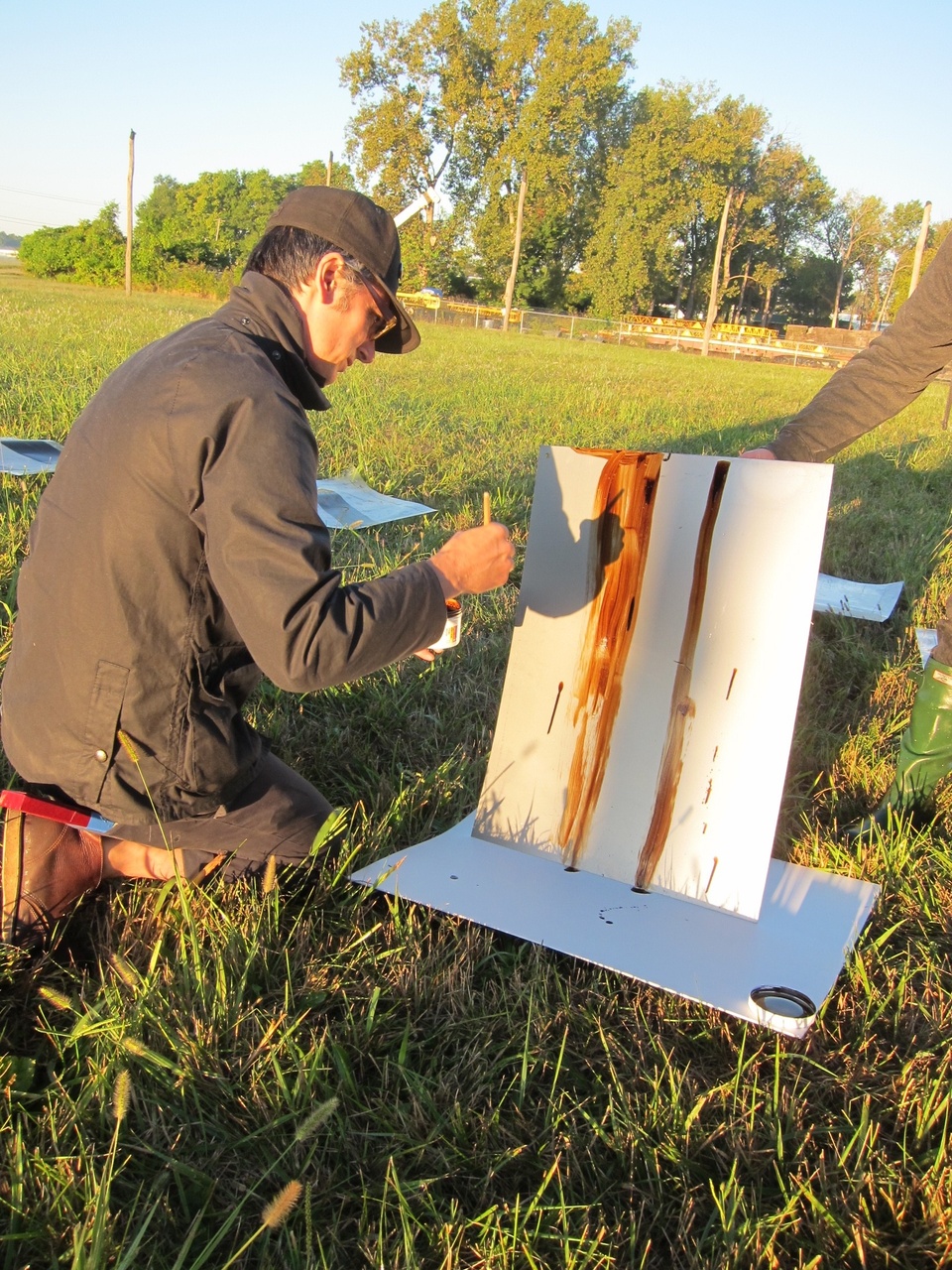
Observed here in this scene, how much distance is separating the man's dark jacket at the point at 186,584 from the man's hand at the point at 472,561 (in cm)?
4

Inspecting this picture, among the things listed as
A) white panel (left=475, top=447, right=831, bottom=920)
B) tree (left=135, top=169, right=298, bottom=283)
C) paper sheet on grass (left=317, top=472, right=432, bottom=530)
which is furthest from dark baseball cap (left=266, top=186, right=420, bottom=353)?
tree (left=135, top=169, right=298, bottom=283)

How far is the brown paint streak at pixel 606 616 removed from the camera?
8.09 ft

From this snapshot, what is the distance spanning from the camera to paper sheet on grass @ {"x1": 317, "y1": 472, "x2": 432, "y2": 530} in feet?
15.7

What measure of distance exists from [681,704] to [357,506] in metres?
3.05

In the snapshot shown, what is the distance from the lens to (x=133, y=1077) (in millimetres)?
1643

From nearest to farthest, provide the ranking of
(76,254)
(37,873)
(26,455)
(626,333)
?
(37,873) → (26,455) → (626,333) → (76,254)

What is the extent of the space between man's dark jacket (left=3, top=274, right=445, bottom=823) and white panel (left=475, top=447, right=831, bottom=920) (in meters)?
0.74

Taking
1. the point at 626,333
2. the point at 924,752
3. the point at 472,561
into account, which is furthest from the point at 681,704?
the point at 626,333

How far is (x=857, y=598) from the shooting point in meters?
4.46

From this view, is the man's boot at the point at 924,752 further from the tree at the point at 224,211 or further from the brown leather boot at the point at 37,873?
the tree at the point at 224,211

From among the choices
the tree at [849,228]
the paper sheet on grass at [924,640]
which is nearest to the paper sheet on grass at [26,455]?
the paper sheet on grass at [924,640]

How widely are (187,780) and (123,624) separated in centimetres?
36

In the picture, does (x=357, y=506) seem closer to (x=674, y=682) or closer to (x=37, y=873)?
(x=674, y=682)

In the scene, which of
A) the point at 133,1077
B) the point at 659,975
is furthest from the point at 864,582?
the point at 133,1077
